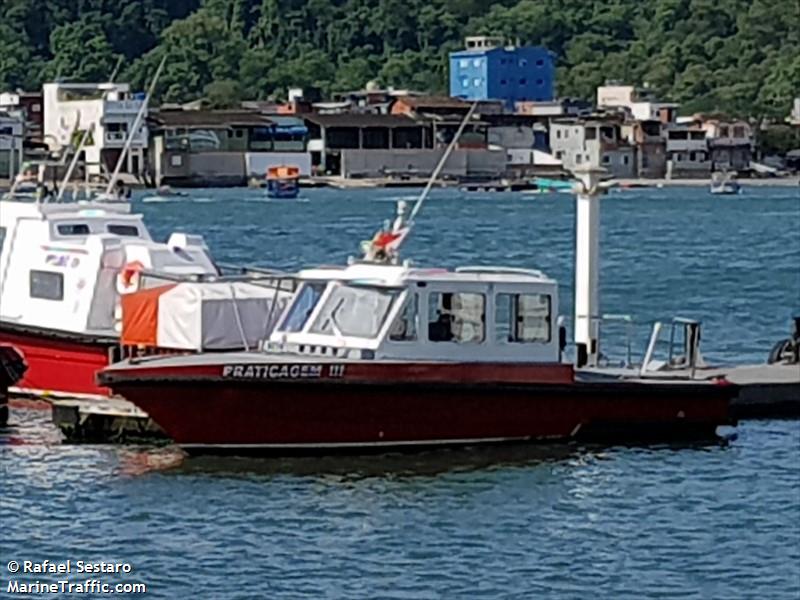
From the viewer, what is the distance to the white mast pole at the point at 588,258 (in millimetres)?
29047

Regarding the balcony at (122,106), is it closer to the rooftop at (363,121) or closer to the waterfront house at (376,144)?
the waterfront house at (376,144)

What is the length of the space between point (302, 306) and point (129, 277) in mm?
3584

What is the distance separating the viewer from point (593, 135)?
147375 mm

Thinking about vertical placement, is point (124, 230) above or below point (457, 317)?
above

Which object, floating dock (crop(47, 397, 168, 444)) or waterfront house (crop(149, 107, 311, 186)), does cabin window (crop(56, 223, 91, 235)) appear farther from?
waterfront house (crop(149, 107, 311, 186))

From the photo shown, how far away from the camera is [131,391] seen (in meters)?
25.4

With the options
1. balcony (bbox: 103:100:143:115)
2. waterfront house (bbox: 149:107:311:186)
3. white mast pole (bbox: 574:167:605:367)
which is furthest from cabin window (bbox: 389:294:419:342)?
waterfront house (bbox: 149:107:311:186)

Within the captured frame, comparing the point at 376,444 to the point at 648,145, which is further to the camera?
→ the point at 648,145

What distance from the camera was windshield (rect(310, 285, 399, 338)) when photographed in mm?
26078

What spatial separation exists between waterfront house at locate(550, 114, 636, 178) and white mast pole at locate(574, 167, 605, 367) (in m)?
119

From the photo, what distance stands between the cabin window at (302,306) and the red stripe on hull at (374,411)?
1152 mm

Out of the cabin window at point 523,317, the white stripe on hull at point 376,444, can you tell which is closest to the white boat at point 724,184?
the cabin window at point 523,317

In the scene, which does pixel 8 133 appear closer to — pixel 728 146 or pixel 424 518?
pixel 728 146

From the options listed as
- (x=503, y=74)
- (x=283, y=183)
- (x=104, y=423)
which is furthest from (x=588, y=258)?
(x=503, y=74)
